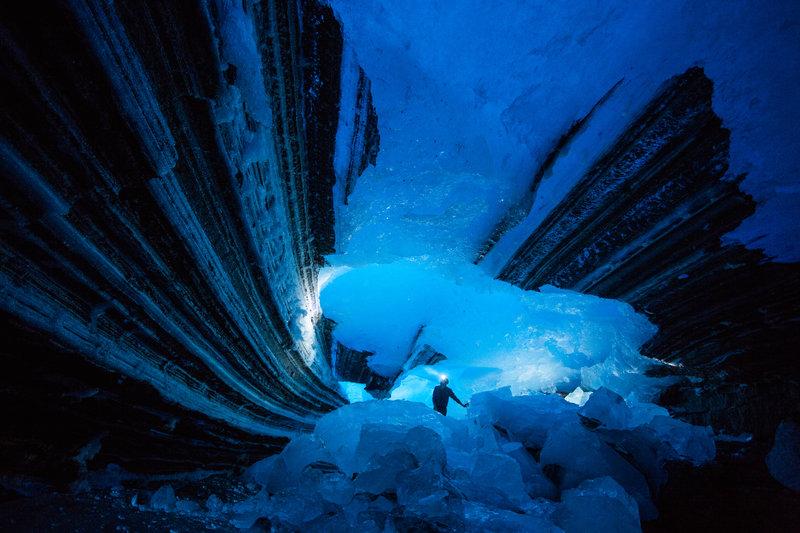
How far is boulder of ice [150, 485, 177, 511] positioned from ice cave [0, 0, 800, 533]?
0.02 m

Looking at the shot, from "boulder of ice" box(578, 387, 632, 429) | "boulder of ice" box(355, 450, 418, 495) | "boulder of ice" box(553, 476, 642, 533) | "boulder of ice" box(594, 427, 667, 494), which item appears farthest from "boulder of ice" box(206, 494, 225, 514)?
"boulder of ice" box(578, 387, 632, 429)

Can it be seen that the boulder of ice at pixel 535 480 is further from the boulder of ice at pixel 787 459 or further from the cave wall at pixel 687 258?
the cave wall at pixel 687 258

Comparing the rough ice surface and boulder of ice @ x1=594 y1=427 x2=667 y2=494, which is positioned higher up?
the rough ice surface

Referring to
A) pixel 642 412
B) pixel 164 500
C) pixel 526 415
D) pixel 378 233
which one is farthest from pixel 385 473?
pixel 642 412

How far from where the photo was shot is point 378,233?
12.6ft

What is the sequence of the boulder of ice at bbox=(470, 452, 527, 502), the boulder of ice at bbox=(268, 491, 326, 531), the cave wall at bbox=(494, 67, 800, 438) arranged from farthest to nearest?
1. the cave wall at bbox=(494, 67, 800, 438)
2. the boulder of ice at bbox=(470, 452, 527, 502)
3. the boulder of ice at bbox=(268, 491, 326, 531)

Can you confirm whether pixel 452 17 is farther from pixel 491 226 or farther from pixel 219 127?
pixel 491 226

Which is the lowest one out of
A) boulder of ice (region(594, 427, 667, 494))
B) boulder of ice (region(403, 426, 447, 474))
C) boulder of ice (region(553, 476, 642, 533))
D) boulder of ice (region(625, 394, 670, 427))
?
boulder of ice (region(553, 476, 642, 533))

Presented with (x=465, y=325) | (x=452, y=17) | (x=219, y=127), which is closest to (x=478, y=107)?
(x=452, y=17)

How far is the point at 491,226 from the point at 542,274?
833 mm

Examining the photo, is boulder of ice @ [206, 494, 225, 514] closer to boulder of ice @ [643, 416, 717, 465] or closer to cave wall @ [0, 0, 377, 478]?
cave wall @ [0, 0, 377, 478]

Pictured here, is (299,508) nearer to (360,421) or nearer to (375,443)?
(375,443)

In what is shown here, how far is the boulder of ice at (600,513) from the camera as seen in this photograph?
1.15 meters

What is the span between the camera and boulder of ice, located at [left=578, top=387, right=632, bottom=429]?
8.91ft
